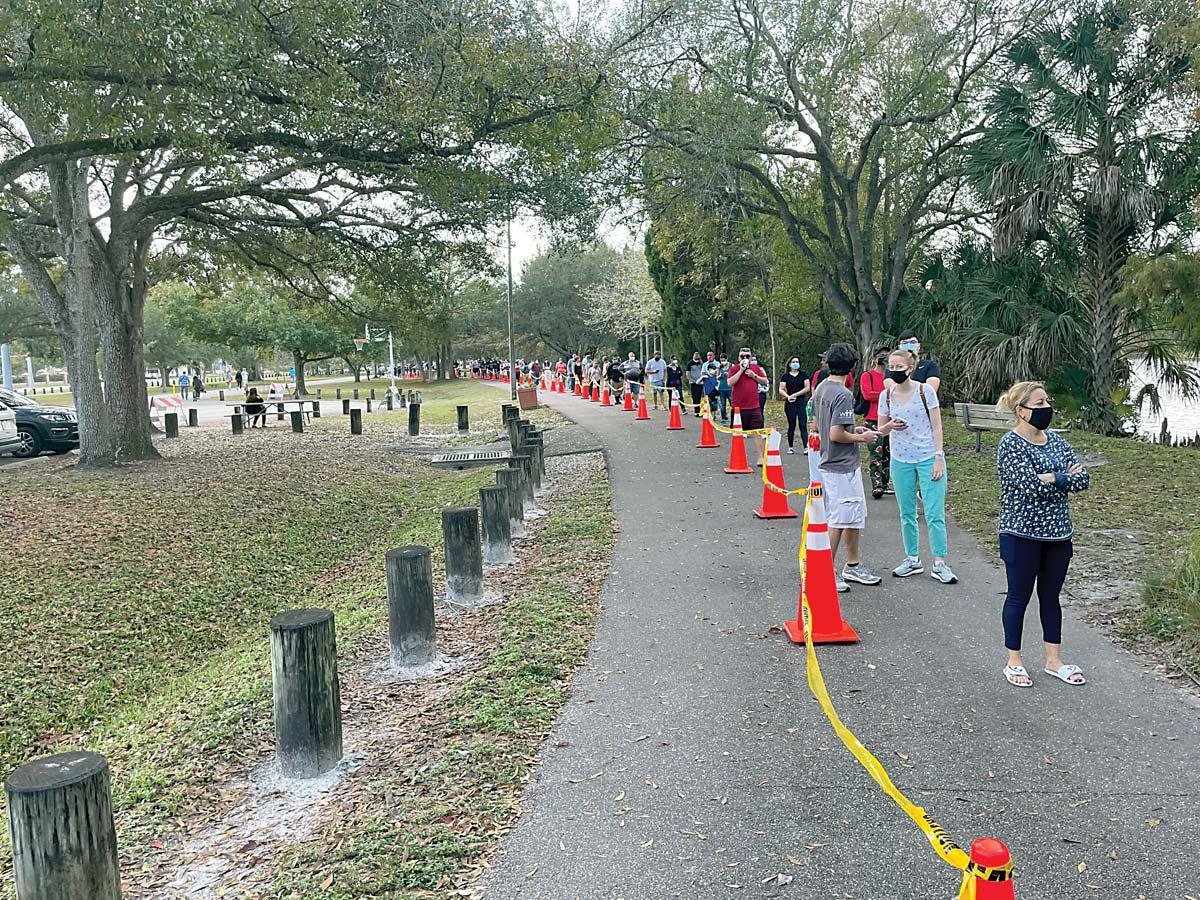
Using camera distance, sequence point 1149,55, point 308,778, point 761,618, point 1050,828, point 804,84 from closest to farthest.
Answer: point 1050,828 → point 308,778 → point 761,618 → point 1149,55 → point 804,84

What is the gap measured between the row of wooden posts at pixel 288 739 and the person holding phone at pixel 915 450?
133 inches

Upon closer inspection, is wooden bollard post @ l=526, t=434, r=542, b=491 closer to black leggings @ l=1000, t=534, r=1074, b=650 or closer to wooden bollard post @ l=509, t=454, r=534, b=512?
wooden bollard post @ l=509, t=454, r=534, b=512

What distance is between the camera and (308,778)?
430 cm

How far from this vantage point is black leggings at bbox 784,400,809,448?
14.1 metres

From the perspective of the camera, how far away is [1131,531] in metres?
8.57

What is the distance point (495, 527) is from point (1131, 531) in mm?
6214

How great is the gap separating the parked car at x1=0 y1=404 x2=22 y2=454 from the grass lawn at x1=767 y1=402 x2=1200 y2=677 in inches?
674

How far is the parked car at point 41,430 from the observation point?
1792cm

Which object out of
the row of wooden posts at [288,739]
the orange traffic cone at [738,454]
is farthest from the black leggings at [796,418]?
the row of wooden posts at [288,739]

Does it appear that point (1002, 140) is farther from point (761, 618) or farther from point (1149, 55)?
point (761, 618)

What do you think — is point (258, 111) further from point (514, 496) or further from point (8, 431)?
point (8, 431)

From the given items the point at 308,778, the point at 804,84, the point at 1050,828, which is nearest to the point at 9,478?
the point at 308,778

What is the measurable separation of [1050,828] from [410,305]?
16.8 m

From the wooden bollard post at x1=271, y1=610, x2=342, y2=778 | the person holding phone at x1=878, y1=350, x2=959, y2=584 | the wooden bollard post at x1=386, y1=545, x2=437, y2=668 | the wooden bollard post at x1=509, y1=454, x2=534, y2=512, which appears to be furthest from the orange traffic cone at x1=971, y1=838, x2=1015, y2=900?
the wooden bollard post at x1=509, y1=454, x2=534, y2=512
